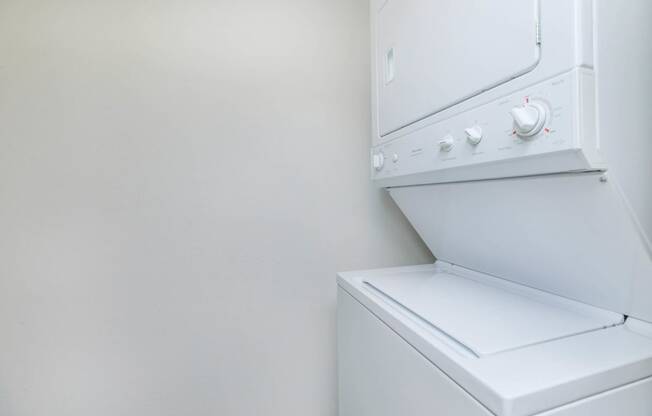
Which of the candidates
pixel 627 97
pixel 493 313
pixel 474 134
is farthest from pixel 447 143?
pixel 493 313

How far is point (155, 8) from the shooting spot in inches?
68.0

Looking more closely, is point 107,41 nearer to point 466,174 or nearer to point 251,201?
point 251,201

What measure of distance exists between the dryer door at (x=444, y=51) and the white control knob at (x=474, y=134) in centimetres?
11

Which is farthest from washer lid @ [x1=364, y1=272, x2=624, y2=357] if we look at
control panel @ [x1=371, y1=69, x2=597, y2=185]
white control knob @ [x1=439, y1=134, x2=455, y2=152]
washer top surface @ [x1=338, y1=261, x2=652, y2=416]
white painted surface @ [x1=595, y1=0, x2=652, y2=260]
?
white control knob @ [x1=439, y1=134, x2=455, y2=152]

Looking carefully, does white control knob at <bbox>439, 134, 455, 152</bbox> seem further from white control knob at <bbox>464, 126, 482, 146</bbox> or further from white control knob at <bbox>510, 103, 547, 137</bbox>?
white control knob at <bbox>510, 103, 547, 137</bbox>

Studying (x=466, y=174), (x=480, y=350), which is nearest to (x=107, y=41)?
(x=466, y=174)

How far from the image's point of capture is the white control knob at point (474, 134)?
93cm

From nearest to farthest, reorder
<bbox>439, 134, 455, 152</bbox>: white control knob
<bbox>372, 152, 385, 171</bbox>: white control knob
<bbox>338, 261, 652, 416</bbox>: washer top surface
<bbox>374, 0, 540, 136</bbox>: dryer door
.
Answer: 1. <bbox>338, 261, 652, 416</bbox>: washer top surface
2. <bbox>374, 0, 540, 136</bbox>: dryer door
3. <bbox>439, 134, 455, 152</bbox>: white control knob
4. <bbox>372, 152, 385, 171</bbox>: white control knob

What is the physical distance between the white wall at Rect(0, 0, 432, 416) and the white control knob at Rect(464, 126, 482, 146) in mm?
1072

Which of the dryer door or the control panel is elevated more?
the dryer door

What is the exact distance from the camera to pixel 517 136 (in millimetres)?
817

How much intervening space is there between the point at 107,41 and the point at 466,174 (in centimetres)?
189

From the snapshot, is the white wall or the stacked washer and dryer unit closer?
the stacked washer and dryer unit

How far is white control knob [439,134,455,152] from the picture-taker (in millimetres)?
1048
